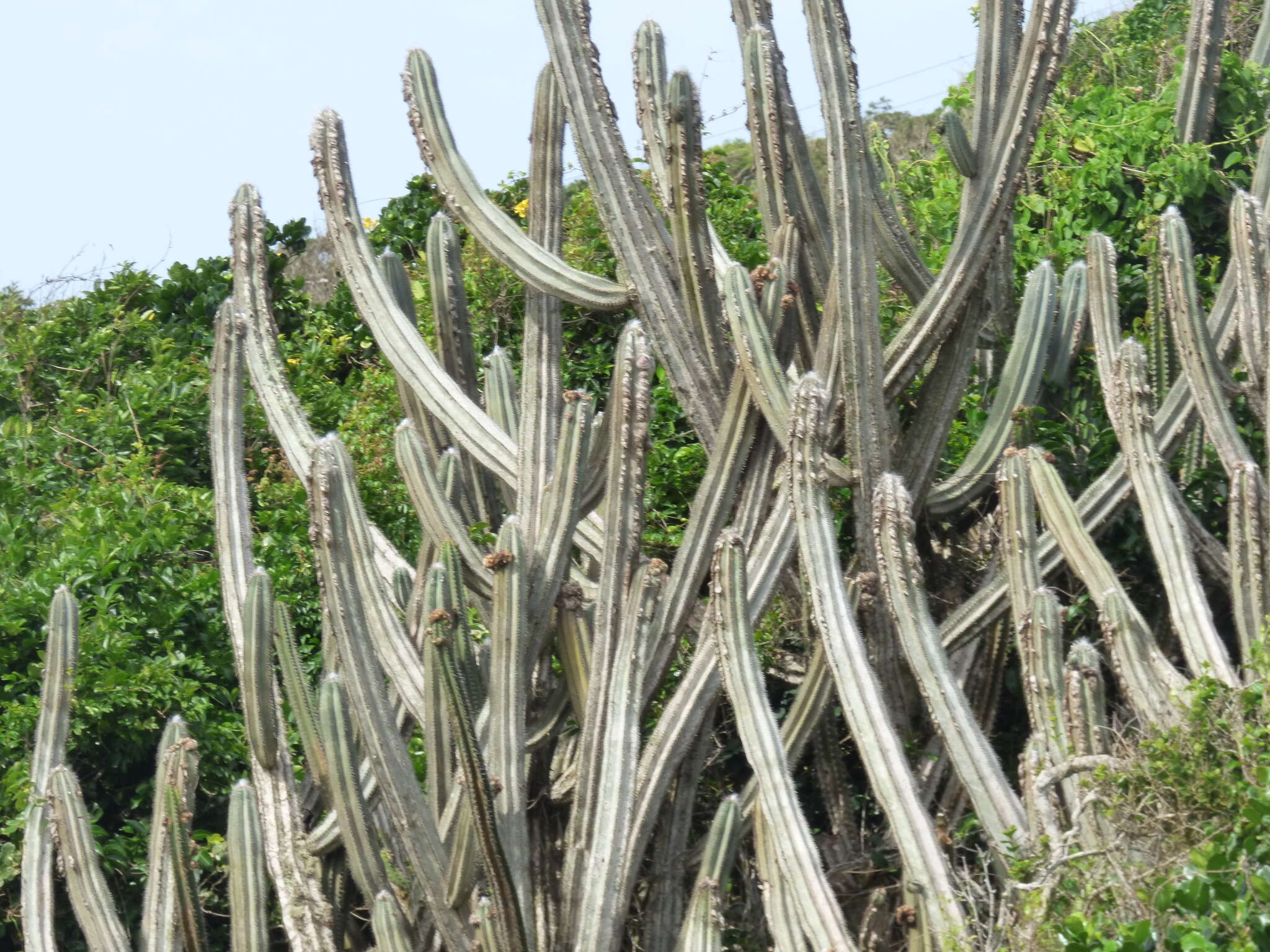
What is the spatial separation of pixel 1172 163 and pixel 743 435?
398 cm

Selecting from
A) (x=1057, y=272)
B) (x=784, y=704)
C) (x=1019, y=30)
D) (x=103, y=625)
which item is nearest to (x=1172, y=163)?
(x=1057, y=272)

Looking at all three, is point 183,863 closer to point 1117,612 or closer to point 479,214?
point 479,214

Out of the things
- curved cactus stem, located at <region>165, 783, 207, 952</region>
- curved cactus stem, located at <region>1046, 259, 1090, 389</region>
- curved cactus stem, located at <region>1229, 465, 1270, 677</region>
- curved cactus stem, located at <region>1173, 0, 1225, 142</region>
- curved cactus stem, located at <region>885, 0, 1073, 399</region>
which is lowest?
curved cactus stem, located at <region>165, 783, 207, 952</region>

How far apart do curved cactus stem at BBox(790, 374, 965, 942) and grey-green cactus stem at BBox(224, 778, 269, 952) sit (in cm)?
189

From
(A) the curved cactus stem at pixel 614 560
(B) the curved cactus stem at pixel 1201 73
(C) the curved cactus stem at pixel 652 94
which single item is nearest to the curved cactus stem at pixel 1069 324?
(B) the curved cactus stem at pixel 1201 73

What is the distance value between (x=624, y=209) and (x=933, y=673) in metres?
1.89

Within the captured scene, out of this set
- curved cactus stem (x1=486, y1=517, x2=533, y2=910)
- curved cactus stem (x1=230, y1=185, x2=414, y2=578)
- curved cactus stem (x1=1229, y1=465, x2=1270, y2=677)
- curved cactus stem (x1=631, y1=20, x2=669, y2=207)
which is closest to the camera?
curved cactus stem (x1=486, y1=517, x2=533, y2=910)

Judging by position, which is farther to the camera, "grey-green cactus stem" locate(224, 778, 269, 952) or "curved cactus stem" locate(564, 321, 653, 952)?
"grey-green cactus stem" locate(224, 778, 269, 952)

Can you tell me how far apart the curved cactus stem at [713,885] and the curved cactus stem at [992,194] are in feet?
5.32

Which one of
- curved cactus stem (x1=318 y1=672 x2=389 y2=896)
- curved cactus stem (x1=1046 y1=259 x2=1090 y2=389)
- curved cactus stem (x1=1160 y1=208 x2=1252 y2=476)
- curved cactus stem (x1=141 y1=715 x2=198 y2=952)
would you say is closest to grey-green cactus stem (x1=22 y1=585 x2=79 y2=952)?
curved cactus stem (x1=141 y1=715 x2=198 y2=952)

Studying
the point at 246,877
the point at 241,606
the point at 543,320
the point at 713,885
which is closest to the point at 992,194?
the point at 543,320

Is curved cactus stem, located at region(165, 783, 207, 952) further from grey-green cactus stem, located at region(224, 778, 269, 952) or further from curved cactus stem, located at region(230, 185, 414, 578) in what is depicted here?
curved cactus stem, located at region(230, 185, 414, 578)

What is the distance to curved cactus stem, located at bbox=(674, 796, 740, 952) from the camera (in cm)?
501

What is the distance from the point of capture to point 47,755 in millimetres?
5965
